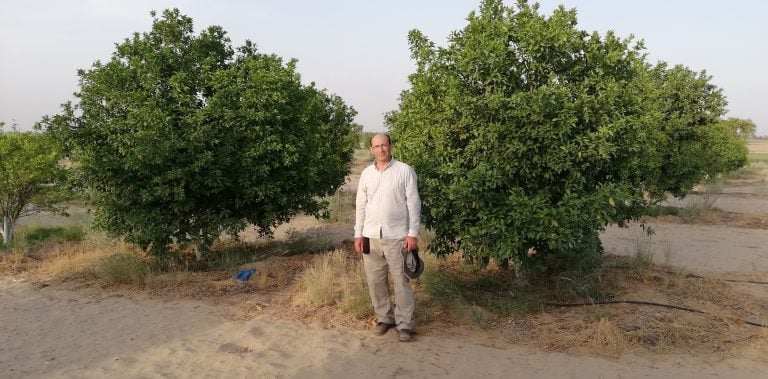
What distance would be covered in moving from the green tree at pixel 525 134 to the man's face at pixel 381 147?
82 centimetres

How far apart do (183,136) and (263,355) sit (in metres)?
3.70

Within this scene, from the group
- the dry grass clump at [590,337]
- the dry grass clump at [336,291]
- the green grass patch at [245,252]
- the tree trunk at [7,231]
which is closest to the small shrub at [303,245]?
the green grass patch at [245,252]

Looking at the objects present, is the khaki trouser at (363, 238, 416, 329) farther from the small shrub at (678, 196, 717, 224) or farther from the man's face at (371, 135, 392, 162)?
the small shrub at (678, 196, 717, 224)

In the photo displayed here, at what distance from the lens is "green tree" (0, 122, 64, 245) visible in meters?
10.2

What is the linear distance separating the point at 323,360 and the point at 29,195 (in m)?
8.86

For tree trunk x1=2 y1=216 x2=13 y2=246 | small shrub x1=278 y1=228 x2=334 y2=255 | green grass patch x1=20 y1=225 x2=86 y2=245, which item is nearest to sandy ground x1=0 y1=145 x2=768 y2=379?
small shrub x1=278 y1=228 x2=334 y2=255

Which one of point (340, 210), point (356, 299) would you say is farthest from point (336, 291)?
point (340, 210)

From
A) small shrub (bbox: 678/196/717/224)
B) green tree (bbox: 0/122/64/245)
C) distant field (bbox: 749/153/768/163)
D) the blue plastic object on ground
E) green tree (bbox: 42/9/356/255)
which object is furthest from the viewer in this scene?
distant field (bbox: 749/153/768/163)

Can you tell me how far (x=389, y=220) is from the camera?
211 inches

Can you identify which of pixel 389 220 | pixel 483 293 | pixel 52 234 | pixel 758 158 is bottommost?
pixel 758 158

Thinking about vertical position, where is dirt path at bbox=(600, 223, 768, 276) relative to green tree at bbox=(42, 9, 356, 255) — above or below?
below

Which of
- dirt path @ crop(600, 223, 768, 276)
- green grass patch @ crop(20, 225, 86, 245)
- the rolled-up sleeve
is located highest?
the rolled-up sleeve

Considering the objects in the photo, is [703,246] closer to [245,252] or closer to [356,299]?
[356,299]

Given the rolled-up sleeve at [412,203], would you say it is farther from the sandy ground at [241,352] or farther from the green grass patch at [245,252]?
the green grass patch at [245,252]
